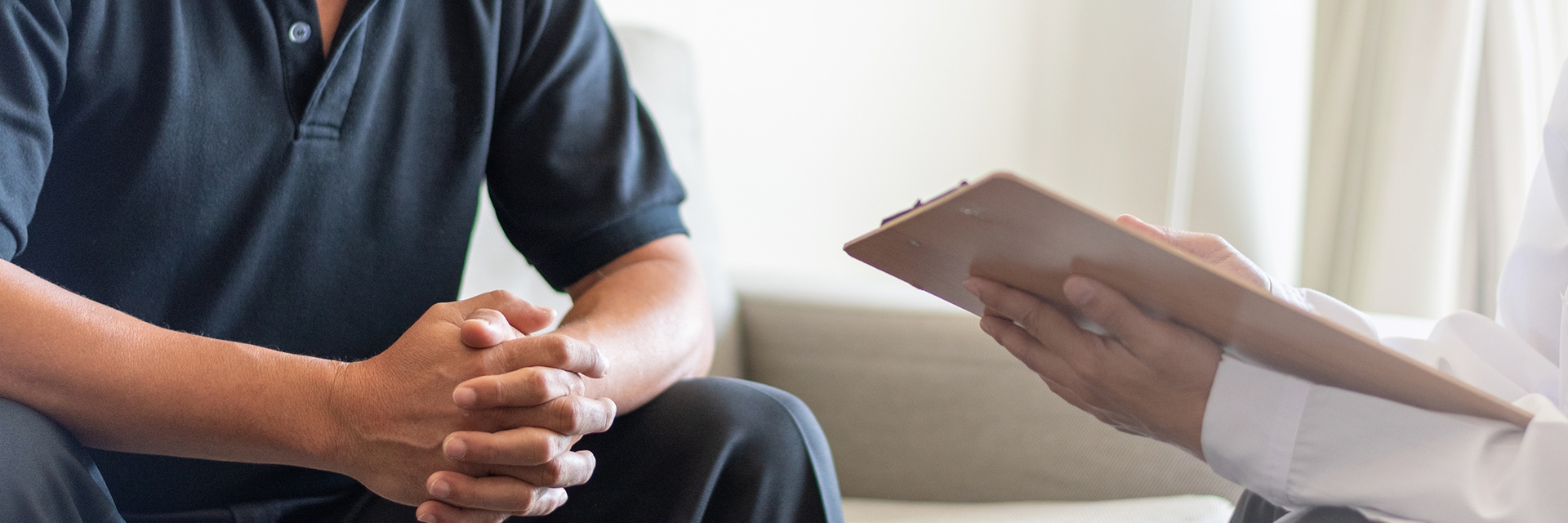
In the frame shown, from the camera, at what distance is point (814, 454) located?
798mm

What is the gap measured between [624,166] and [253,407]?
15.8 inches

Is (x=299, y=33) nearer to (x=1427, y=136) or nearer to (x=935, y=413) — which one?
(x=935, y=413)

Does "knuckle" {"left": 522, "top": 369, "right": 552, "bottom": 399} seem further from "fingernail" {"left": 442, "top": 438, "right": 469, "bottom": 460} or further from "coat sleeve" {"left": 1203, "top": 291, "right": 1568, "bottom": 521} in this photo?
"coat sleeve" {"left": 1203, "top": 291, "right": 1568, "bottom": 521}

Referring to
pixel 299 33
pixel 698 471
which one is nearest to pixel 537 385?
pixel 698 471

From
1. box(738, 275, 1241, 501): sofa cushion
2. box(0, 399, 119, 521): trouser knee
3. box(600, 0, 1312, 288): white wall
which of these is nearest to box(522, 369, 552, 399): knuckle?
box(0, 399, 119, 521): trouser knee

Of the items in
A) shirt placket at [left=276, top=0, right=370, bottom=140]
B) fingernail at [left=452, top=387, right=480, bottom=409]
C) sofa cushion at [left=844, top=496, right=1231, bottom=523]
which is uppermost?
shirt placket at [left=276, top=0, right=370, bottom=140]

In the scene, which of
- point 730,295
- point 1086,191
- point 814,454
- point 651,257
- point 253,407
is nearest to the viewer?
point 253,407

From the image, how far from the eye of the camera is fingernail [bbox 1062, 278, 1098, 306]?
0.60 meters

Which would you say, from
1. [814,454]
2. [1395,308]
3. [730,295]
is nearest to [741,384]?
[814,454]

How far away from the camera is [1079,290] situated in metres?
0.60

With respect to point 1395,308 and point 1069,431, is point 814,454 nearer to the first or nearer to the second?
point 1069,431

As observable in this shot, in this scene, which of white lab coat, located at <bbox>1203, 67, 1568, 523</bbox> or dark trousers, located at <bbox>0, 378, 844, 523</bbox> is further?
dark trousers, located at <bbox>0, 378, 844, 523</bbox>

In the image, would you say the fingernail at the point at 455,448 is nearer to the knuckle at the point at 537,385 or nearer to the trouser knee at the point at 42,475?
the knuckle at the point at 537,385

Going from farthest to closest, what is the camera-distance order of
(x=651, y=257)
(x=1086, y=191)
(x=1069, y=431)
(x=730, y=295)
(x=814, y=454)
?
(x=1086, y=191)
(x=730, y=295)
(x=1069, y=431)
(x=651, y=257)
(x=814, y=454)
